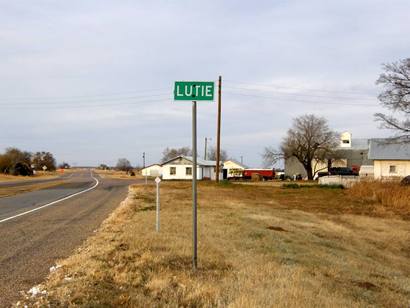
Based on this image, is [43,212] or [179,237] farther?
[43,212]

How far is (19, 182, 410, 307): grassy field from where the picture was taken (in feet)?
20.1

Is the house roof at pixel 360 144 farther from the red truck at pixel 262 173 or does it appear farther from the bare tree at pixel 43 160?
the bare tree at pixel 43 160

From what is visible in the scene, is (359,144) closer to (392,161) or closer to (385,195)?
(392,161)

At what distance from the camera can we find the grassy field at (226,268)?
612 cm

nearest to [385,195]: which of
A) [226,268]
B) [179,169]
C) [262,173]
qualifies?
[226,268]

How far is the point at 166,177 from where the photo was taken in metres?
77.1

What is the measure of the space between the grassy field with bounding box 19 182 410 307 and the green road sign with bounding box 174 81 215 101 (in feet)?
8.98

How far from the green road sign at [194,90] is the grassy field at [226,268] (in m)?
2.74

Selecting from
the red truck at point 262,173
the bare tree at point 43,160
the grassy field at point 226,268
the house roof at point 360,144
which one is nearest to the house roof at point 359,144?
the house roof at point 360,144

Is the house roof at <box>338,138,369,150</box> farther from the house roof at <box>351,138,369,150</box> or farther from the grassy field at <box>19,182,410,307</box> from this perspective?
the grassy field at <box>19,182,410,307</box>

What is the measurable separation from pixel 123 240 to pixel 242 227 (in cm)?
485

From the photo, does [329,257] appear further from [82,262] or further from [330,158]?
[330,158]

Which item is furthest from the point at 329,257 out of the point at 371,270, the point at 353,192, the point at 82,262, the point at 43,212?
the point at 353,192

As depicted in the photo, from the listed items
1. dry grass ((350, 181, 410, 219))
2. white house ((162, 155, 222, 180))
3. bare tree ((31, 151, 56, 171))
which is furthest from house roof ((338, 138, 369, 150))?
bare tree ((31, 151, 56, 171))
